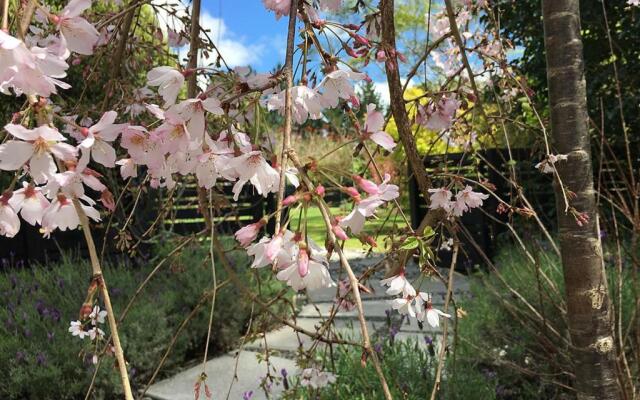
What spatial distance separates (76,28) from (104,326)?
254cm

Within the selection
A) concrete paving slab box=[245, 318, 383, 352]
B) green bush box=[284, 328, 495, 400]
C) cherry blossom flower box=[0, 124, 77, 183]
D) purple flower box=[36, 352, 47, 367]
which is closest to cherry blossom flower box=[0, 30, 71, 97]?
cherry blossom flower box=[0, 124, 77, 183]

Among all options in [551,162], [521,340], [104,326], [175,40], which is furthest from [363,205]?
[104,326]

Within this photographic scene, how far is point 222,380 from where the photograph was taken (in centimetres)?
288

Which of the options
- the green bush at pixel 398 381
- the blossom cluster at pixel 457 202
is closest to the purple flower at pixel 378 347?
the green bush at pixel 398 381

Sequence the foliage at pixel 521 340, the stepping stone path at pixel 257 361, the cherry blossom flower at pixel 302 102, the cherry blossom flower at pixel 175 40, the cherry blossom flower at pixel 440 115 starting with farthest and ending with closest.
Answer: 1. the stepping stone path at pixel 257 361
2. the foliage at pixel 521 340
3. the cherry blossom flower at pixel 175 40
4. the cherry blossom flower at pixel 440 115
5. the cherry blossom flower at pixel 302 102

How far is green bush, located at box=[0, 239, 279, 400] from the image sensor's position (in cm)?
255

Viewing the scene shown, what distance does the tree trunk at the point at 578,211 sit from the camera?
132 centimetres

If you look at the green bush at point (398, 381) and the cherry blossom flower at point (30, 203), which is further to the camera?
the green bush at point (398, 381)

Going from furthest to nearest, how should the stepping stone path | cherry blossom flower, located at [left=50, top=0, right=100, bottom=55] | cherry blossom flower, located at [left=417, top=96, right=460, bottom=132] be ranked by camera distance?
the stepping stone path < cherry blossom flower, located at [left=417, top=96, right=460, bottom=132] < cherry blossom flower, located at [left=50, top=0, right=100, bottom=55]

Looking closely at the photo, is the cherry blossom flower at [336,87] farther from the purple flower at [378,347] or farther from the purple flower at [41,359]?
the purple flower at [41,359]

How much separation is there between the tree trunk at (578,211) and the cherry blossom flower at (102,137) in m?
1.07

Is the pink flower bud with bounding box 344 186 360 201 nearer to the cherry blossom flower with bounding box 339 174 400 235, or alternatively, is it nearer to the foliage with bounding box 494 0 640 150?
the cherry blossom flower with bounding box 339 174 400 235

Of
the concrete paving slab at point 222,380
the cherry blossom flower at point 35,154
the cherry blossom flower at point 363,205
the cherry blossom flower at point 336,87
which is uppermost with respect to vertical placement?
the cherry blossom flower at point 336,87

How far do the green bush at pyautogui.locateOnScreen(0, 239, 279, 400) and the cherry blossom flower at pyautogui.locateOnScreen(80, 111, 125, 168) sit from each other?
1.01 m
